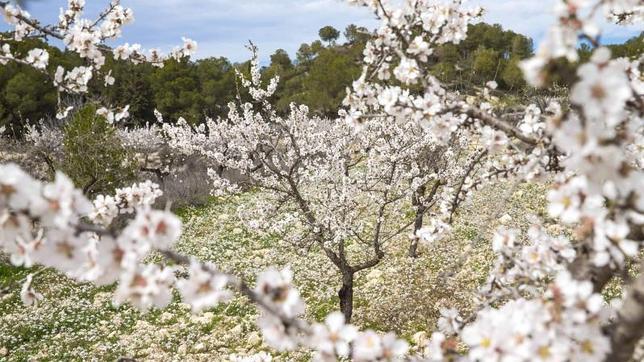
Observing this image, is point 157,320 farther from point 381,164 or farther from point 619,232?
point 619,232

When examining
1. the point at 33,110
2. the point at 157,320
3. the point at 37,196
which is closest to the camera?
the point at 37,196

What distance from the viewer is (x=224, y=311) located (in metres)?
9.79

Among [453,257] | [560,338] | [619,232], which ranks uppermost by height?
[453,257]

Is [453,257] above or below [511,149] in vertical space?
above

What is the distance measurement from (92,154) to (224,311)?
24.8 feet

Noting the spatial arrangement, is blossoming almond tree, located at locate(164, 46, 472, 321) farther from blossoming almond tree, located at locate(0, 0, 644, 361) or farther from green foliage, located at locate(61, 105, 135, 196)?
blossoming almond tree, located at locate(0, 0, 644, 361)

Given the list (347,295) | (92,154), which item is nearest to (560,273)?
(347,295)

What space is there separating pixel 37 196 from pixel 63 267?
1.06 ft

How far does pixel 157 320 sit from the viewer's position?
970 cm

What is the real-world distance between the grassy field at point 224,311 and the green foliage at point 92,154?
3.07 metres

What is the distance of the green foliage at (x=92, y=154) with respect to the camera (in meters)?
14.4

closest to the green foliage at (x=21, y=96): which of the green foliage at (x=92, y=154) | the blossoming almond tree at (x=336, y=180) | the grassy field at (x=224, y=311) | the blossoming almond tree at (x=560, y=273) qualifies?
the green foliage at (x=92, y=154)

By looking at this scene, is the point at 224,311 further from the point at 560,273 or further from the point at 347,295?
the point at 560,273

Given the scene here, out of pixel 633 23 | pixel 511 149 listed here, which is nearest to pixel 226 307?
pixel 511 149
